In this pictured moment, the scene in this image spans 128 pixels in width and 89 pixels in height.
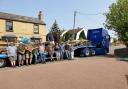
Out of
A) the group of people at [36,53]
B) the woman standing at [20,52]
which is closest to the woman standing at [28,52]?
the group of people at [36,53]

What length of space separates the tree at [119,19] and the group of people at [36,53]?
10661mm

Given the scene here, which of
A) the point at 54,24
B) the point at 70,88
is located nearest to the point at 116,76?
the point at 70,88

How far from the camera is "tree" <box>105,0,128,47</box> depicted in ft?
102

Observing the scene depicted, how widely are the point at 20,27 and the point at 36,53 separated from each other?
65.0 feet

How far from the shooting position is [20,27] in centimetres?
3853

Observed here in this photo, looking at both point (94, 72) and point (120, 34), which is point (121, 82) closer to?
point (94, 72)

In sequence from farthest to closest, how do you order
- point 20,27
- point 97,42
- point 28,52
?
1. point 20,27
2. point 97,42
3. point 28,52

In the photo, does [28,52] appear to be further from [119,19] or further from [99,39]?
[119,19]

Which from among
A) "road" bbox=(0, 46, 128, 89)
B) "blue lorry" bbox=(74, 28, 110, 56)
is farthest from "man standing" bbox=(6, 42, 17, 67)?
"blue lorry" bbox=(74, 28, 110, 56)

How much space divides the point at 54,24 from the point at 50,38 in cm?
5276

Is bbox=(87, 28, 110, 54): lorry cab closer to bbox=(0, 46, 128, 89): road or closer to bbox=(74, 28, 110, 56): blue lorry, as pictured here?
bbox=(74, 28, 110, 56): blue lorry

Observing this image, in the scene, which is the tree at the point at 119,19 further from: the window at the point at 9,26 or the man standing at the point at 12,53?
the man standing at the point at 12,53

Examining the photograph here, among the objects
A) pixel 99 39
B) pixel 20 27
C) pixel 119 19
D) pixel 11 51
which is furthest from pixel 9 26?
pixel 11 51

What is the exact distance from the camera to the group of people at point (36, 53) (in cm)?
1786
